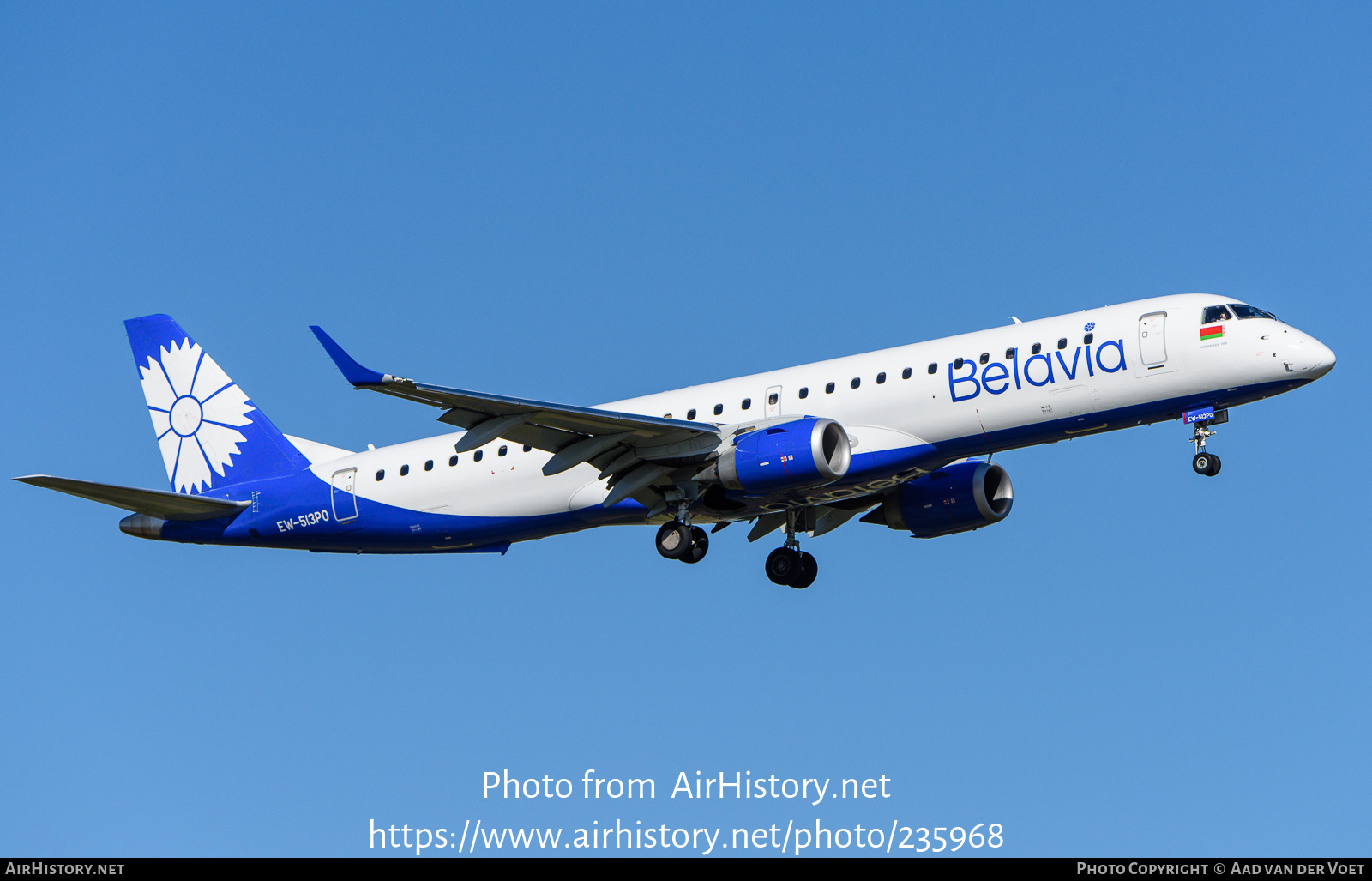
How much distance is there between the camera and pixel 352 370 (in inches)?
1081

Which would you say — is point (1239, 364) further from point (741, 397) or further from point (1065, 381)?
point (741, 397)

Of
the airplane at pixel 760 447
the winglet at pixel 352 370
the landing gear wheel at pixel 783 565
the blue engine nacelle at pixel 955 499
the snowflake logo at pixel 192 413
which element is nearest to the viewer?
the winglet at pixel 352 370

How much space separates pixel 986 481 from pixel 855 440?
502 cm

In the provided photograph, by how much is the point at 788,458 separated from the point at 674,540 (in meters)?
3.81

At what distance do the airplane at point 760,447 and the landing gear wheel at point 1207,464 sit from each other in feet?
0.08

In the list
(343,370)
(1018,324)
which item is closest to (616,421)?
(343,370)

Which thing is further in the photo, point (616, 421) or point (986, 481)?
point (986, 481)

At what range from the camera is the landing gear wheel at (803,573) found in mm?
36125

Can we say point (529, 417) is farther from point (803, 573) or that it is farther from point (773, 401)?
point (803, 573)

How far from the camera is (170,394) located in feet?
132

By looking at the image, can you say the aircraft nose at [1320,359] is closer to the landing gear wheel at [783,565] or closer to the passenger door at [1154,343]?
the passenger door at [1154,343]

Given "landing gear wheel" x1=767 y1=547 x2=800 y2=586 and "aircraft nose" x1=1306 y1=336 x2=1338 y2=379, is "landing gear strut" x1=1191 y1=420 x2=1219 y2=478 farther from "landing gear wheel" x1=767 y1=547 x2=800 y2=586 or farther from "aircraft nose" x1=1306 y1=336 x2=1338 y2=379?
"landing gear wheel" x1=767 y1=547 x2=800 y2=586

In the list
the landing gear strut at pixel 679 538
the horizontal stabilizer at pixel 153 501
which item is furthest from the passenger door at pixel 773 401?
the horizontal stabilizer at pixel 153 501

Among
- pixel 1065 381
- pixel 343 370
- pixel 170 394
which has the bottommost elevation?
pixel 343 370
